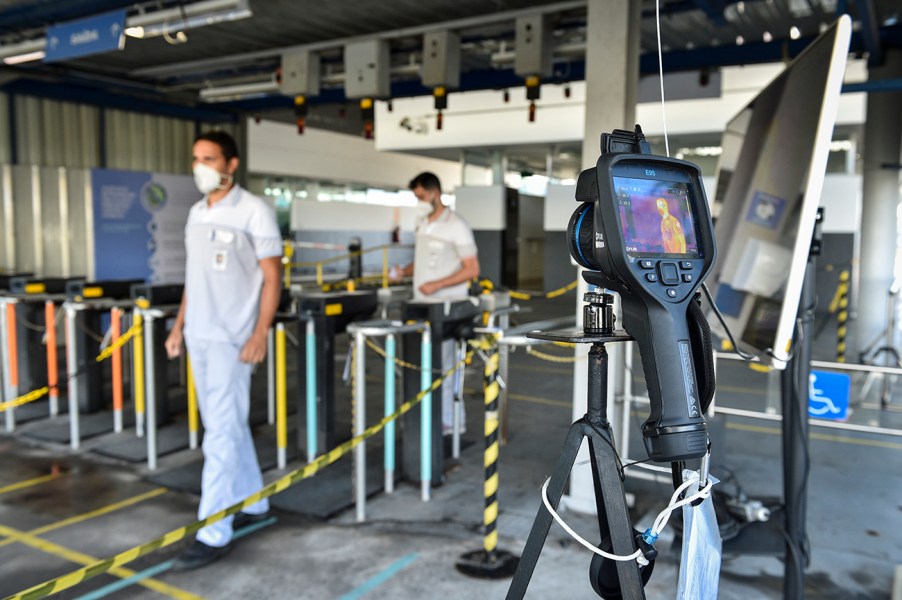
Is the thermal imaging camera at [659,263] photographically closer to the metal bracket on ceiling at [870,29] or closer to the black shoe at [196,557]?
the black shoe at [196,557]

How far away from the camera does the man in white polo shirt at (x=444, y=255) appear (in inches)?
204

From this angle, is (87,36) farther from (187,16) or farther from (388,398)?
(388,398)

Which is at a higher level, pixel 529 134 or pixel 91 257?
pixel 529 134

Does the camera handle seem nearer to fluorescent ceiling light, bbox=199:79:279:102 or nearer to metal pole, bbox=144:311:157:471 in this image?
metal pole, bbox=144:311:157:471

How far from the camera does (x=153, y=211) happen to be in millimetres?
10141

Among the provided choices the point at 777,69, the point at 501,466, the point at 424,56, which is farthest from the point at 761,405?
the point at 777,69

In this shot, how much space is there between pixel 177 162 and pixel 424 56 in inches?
229

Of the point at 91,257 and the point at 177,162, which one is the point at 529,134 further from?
the point at 91,257

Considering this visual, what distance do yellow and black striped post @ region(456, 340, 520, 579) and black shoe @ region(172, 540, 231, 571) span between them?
3.89 feet

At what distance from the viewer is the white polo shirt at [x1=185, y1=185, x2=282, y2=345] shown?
3.44m

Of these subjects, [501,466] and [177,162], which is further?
[177,162]

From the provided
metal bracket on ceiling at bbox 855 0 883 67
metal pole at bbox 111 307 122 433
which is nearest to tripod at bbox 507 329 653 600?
metal pole at bbox 111 307 122 433

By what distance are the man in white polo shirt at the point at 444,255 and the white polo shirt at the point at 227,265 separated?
1.83 metres

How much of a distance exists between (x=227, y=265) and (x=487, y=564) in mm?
1884
